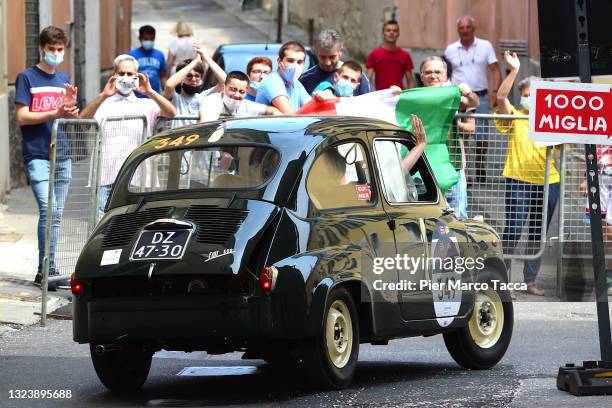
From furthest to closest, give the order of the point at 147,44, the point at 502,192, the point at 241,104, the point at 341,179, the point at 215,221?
the point at 147,44 → the point at 502,192 → the point at 241,104 → the point at 341,179 → the point at 215,221

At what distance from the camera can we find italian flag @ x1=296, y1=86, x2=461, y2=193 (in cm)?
1339

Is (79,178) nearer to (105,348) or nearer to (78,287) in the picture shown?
(78,287)

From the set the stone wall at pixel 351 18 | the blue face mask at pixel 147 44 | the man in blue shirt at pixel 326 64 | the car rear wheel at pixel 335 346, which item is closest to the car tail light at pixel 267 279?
the car rear wheel at pixel 335 346

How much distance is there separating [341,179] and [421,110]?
389 centimetres

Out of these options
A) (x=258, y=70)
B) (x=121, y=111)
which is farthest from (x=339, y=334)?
(x=258, y=70)

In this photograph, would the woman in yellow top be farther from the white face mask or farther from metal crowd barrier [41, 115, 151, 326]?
metal crowd barrier [41, 115, 151, 326]

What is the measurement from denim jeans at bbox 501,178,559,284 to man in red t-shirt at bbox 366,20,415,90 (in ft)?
22.2

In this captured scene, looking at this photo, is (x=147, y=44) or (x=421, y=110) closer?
(x=421, y=110)

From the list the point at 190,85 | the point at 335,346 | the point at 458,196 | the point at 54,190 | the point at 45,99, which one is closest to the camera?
the point at 335,346

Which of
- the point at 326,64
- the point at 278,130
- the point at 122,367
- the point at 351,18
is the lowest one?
the point at 122,367

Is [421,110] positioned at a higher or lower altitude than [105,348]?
higher

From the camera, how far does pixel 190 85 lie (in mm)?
15336

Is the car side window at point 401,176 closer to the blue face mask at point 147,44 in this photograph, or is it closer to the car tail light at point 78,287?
the car tail light at point 78,287

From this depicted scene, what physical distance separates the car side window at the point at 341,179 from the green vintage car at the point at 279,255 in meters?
0.01
